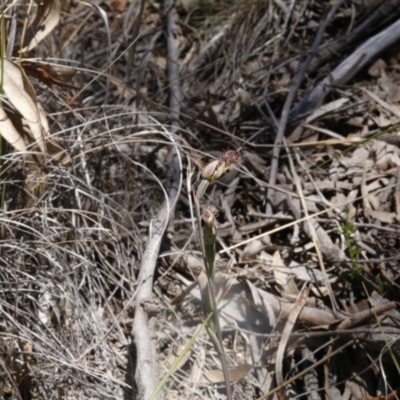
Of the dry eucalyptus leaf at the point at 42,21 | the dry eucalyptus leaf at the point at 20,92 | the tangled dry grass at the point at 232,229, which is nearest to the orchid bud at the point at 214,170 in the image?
the tangled dry grass at the point at 232,229

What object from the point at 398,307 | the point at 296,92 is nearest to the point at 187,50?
the point at 296,92

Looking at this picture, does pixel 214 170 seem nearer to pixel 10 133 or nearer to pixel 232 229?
pixel 10 133

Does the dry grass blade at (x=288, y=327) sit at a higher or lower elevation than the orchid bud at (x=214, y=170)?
lower

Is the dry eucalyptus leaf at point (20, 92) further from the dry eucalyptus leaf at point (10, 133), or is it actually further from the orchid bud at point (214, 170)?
the orchid bud at point (214, 170)

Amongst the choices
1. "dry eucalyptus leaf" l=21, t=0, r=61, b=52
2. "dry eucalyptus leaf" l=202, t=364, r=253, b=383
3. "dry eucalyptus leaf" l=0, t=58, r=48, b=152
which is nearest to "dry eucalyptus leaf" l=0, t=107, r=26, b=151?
"dry eucalyptus leaf" l=0, t=58, r=48, b=152

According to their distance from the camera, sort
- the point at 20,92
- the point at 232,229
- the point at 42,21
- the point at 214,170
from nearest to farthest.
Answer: the point at 214,170, the point at 20,92, the point at 42,21, the point at 232,229

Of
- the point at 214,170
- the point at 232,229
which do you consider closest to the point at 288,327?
the point at 232,229

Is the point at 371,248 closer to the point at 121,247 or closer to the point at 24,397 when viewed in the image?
the point at 121,247

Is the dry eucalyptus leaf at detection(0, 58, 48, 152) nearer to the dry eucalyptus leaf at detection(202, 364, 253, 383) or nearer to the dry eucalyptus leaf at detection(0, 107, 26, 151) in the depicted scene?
the dry eucalyptus leaf at detection(0, 107, 26, 151)
